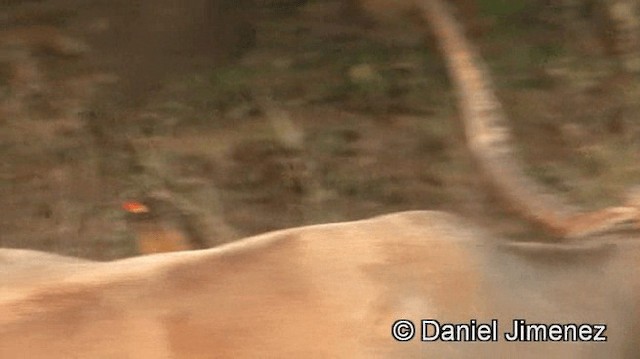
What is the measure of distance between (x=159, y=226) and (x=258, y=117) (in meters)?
0.51

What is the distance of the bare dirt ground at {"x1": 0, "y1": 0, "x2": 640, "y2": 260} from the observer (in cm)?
231

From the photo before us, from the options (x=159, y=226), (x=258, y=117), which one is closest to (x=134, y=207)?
(x=159, y=226)

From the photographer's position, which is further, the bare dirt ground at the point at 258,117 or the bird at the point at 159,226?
the bare dirt ground at the point at 258,117

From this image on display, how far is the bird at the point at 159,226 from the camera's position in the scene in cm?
200

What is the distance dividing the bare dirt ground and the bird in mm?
24

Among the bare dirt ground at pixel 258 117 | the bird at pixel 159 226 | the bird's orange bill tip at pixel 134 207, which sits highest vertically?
the bare dirt ground at pixel 258 117

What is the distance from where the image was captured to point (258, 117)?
101 inches

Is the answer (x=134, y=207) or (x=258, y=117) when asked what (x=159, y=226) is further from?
(x=258, y=117)

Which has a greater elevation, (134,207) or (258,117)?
(258,117)

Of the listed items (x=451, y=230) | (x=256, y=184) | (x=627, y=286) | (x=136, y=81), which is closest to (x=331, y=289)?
(x=451, y=230)

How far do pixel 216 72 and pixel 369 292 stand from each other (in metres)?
1.71

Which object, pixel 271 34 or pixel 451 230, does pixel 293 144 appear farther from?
pixel 451 230

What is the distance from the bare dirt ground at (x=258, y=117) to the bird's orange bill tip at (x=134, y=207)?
3 centimetres

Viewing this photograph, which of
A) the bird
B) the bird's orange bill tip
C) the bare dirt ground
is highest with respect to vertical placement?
the bare dirt ground
